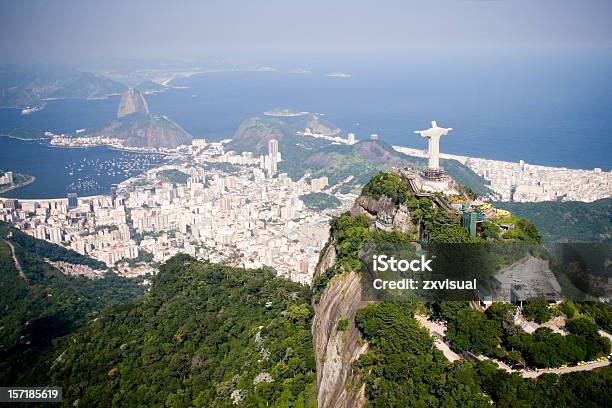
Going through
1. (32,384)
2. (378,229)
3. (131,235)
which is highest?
(378,229)

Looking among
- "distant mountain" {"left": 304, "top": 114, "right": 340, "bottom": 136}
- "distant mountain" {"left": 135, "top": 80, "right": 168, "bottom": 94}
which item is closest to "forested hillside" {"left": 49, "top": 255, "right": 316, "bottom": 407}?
"distant mountain" {"left": 304, "top": 114, "right": 340, "bottom": 136}

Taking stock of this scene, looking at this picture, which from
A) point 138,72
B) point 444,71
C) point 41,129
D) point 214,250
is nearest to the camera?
point 214,250

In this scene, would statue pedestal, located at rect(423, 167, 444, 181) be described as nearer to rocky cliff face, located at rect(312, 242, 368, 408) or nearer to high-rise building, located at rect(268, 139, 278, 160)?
rocky cliff face, located at rect(312, 242, 368, 408)

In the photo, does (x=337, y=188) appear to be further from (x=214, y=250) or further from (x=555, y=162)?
(x=555, y=162)

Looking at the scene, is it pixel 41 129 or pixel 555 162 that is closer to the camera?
pixel 555 162

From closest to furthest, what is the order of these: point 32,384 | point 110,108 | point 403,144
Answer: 1. point 32,384
2. point 403,144
3. point 110,108

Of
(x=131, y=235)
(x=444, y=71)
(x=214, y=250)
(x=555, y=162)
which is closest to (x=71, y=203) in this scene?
(x=131, y=235)
